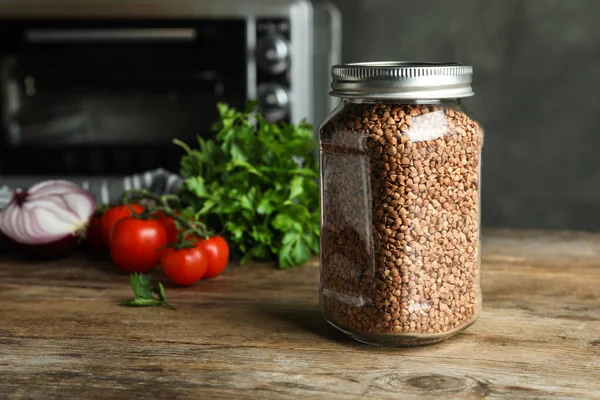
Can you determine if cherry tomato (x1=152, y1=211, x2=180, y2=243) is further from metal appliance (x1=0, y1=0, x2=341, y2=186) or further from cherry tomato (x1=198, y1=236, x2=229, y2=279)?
metal appliance (x1=0, y1=0, x2=341, y2=186)

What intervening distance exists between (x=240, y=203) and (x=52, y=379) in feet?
1.40

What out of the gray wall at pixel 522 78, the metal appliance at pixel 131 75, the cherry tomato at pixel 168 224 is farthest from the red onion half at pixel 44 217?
the gray wall at pixel 522 78

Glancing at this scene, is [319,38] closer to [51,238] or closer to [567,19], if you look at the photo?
[567,19]

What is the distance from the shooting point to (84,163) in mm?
1892

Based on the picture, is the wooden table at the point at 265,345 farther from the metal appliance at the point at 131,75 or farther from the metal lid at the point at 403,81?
the metal appliance at the point at 131,75

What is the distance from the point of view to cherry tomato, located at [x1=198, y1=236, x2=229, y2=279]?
93 centimetres

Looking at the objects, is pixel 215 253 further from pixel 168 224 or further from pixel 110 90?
pixel 110 90

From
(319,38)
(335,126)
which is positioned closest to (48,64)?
(319,38)

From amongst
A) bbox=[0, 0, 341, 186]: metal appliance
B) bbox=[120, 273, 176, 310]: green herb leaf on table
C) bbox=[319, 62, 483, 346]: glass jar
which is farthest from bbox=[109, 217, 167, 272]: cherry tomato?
bbox=[0, 0, 341, 186]: metal appliance

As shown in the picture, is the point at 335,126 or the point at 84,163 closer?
the point at 335,126

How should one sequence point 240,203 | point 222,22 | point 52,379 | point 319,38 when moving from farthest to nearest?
1. point 319,38
2. point 222,22
3. point 240,203
4. point 52,379

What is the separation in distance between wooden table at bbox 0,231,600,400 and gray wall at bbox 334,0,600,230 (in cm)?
136

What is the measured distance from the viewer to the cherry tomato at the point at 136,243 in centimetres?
96

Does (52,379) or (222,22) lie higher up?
(222,22)
